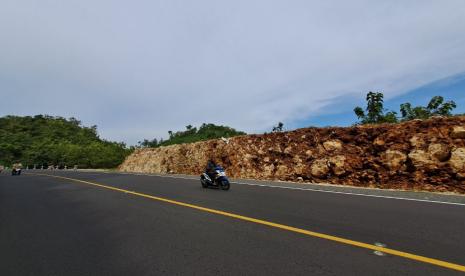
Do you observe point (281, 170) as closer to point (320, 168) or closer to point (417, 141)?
point (320, 168)

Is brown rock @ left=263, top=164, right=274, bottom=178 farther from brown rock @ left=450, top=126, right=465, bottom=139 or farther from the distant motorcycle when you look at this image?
brown rock @ left=450, top=126, right=465, bottom=139

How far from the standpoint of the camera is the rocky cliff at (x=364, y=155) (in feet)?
46.7

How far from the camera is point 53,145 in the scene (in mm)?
103375

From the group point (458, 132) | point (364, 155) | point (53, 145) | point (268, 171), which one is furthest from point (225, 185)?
point (53, 145)

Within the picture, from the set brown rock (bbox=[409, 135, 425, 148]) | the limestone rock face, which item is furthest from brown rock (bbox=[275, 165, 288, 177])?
brown rock (bbox=[409, 135, 425, 148])

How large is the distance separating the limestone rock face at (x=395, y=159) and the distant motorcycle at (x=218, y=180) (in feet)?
23.3

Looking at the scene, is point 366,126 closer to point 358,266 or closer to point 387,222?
point 387,222

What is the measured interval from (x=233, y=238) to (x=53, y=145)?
110 m

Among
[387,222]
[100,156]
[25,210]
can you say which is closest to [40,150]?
[100,156]

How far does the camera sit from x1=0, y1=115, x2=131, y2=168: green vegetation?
8588cm

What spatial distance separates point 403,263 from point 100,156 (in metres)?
86.7

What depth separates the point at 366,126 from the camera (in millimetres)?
18719

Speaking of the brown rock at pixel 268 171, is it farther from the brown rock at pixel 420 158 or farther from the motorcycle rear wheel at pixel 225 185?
the brown rock at pixel 420 158

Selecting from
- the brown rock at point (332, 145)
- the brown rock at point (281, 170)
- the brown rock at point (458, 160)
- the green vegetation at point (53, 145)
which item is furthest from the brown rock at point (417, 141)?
the green vegetation at point (53, 145)
